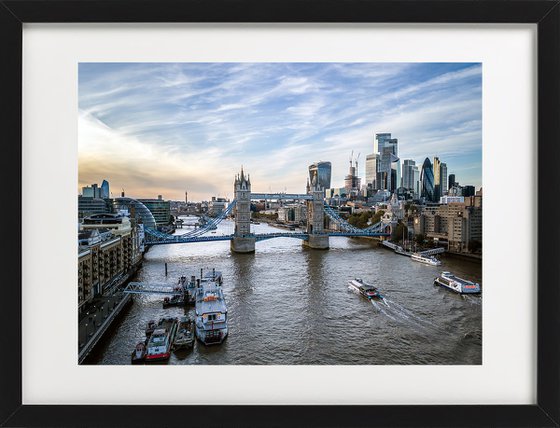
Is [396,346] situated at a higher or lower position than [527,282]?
lower

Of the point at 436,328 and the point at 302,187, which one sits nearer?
the point at 436,328

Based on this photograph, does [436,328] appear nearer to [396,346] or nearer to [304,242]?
[396,346]

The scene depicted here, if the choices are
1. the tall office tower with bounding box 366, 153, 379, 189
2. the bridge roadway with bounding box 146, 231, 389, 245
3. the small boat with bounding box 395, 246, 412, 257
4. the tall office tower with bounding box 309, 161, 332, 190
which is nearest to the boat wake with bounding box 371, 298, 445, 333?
the tall office tower with bounding box 366, 153, 379, 189

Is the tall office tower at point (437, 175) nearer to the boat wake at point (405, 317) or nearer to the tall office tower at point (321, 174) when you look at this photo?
the tall office tower at point (321, 174)

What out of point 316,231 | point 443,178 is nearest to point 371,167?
point 443,178
